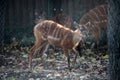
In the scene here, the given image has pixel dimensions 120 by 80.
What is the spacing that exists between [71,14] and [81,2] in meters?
0.60

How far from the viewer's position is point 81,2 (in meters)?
14.9

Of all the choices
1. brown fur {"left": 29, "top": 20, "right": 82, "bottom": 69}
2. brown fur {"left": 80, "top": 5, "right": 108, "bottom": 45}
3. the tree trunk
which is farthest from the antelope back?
the tree trunk

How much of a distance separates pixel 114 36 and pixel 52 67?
4.01m

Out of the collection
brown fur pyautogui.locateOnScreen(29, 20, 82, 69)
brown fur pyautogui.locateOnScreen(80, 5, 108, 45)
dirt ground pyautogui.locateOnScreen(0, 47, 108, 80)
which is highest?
brown fur pyautogui.locateOnScreen(80, 5, 108, 45)

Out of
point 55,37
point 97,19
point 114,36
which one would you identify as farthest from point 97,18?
point 114,36

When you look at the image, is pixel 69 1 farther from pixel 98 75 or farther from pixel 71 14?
pixel 98 75

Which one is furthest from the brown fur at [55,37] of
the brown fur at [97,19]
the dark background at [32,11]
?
the dark background at [32,11]

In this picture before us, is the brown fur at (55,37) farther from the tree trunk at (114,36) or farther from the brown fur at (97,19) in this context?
the tree trunk at (114,36)

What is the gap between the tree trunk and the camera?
6.14m

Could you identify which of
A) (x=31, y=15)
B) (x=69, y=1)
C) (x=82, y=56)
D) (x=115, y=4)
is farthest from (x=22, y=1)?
(x=115, y=4)

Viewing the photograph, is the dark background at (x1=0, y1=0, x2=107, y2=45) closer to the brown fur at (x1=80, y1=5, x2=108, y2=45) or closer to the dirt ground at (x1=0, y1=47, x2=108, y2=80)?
the brown fur at (x1=80, y1=5, x2=108, y2=45)

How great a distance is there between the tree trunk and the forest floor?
7.83 ft

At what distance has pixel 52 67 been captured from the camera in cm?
996

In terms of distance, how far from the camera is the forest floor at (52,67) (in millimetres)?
8859
